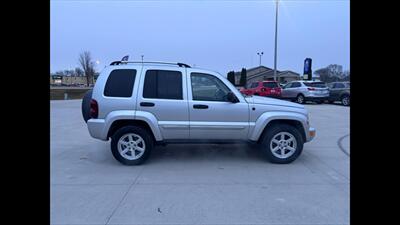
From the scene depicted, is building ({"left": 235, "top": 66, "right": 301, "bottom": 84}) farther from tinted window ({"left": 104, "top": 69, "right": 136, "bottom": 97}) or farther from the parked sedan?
tinted window ({"left": 104, "top": 69, "right": 136, "bottom": 97})

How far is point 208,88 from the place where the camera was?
639cm

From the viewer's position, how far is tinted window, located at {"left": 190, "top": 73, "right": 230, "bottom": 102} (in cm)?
634

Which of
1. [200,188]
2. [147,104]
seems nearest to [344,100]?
[147,104]

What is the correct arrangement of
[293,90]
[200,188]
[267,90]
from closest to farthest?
[200,188], [293,90], [267,90]

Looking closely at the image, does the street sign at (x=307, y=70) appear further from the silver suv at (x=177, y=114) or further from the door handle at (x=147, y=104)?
the door handle at (x=147, y=104)

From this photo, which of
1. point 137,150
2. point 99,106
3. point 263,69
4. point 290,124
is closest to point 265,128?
point 290,124

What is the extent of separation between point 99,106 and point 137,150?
1052 millimetres

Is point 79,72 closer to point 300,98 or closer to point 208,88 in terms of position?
point 300,98

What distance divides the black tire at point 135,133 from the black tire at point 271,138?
6.95 feet

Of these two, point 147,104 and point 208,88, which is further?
point 208,88

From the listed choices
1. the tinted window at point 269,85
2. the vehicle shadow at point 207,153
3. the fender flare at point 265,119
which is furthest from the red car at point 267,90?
the fender flare at point 265,119

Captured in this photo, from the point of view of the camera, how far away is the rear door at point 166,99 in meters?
6.19

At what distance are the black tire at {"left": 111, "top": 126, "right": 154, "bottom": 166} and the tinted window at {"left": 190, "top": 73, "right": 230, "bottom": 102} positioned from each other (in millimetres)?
1167

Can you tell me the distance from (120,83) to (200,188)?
2.58m
